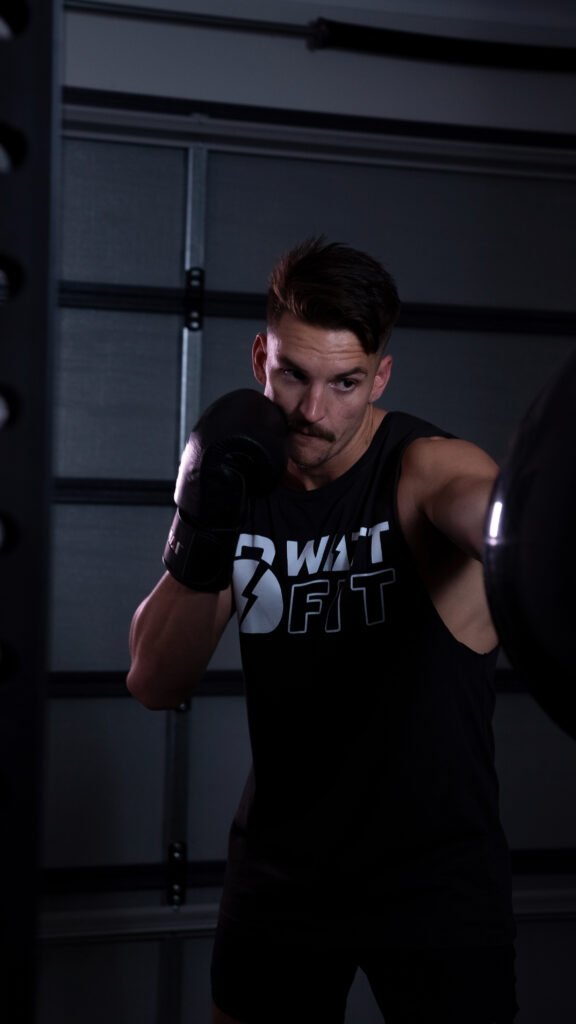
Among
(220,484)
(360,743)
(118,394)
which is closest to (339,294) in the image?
(220,484)

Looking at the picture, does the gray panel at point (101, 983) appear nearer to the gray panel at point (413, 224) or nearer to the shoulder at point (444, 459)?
the gray panel at point (413, 224)

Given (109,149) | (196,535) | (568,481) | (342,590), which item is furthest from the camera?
(109,149)

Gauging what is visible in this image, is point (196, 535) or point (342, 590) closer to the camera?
point (196, 535)

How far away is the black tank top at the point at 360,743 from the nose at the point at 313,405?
15 cm

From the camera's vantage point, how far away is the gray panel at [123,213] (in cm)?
345

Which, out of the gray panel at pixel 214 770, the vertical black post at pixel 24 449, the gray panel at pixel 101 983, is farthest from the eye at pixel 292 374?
the gray panel at pixel 101 983

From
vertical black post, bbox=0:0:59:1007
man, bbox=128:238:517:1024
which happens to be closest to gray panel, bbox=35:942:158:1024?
man, bbox=128:238:517:1024

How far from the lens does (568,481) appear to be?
465 millimetres

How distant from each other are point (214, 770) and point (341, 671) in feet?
6.11

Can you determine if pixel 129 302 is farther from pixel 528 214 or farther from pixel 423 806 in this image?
pixel 423 806

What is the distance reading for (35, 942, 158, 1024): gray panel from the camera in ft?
11.6

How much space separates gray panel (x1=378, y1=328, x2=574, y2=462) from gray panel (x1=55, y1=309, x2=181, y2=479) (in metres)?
0.74

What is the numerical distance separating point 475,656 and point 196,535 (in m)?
0.51

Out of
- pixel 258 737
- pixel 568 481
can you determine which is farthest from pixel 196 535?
pixel 568 481
